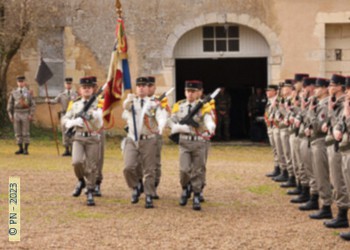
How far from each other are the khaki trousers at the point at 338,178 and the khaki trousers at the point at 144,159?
3017 mm

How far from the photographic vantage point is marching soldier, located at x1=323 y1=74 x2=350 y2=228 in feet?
34.8

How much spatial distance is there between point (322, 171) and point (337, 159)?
1021 mm

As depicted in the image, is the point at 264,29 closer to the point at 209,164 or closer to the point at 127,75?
the point at 209,164

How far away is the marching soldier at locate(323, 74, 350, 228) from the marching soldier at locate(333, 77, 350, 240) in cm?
26

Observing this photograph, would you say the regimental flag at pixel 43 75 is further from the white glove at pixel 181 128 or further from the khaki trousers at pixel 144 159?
the white glove at pixel 181 128

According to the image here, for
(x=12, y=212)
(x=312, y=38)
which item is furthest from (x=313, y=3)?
(x=12, y=212)

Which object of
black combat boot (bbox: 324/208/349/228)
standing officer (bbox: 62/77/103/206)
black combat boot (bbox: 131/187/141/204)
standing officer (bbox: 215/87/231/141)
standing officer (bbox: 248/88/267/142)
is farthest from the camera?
standing officer (bbox: 215/87/231/141)

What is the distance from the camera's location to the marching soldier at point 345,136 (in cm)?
1010

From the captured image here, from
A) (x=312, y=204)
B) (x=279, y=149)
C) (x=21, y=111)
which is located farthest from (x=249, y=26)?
(x=312, y=204)

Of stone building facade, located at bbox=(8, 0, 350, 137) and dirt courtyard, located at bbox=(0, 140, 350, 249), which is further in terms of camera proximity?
stone building facade, located at bbox=(8, 0, 350, 137)

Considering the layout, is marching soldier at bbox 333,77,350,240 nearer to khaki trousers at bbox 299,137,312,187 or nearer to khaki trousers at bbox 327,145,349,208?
khaki trousers at bbox 327,145,349,208

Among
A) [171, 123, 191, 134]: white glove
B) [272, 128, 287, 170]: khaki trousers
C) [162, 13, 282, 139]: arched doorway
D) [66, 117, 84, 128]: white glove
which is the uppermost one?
[162, 13, 282, 139]: arched doorway

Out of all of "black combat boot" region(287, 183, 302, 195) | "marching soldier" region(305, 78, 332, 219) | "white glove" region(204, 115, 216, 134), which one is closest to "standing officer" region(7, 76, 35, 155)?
"black combat boot" region(287, 183, 302, 195)

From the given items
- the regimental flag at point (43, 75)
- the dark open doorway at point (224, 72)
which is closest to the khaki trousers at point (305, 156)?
the regimental flag at point (43, 75)
